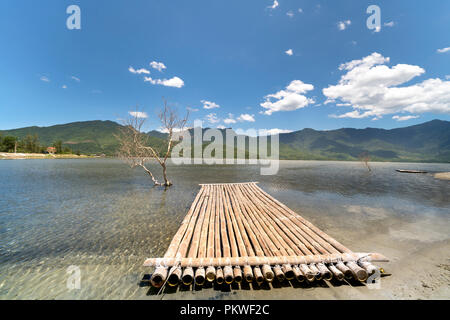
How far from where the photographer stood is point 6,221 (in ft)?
33.7

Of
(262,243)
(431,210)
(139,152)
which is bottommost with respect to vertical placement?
(431,210)

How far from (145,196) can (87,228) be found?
761 cm

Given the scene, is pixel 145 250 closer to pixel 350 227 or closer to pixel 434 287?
pixel 434 287

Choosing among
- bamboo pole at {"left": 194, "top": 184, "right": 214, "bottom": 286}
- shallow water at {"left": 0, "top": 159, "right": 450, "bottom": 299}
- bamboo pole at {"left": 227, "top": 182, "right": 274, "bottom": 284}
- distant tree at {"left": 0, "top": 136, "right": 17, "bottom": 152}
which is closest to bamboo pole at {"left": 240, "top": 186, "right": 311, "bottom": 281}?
bamboo pole at {"left": 227, "top": 182, "right": 274, "bottom": 284}

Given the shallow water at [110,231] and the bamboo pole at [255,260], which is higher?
the bamboo pole at [255,260]

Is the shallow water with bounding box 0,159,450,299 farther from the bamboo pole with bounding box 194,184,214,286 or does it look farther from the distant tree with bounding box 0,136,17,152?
the distant tree with bounding box 0,136,17,152

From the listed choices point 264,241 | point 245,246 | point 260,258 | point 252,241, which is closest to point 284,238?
point 264,241

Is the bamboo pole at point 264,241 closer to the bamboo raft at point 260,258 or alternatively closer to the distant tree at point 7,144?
the bamboo raft at point 260,258

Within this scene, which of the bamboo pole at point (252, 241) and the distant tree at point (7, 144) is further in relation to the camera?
the distant tree at point (7, 144)

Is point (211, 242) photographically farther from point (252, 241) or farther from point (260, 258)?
point (260, 258)

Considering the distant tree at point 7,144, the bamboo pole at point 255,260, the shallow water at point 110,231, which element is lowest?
the shallow water at point 110,231

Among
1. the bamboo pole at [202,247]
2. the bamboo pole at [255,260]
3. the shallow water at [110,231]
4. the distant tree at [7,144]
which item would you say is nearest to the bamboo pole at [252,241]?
the bamboo pole at [255,260]

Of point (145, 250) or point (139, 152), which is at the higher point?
point (139, 152)
